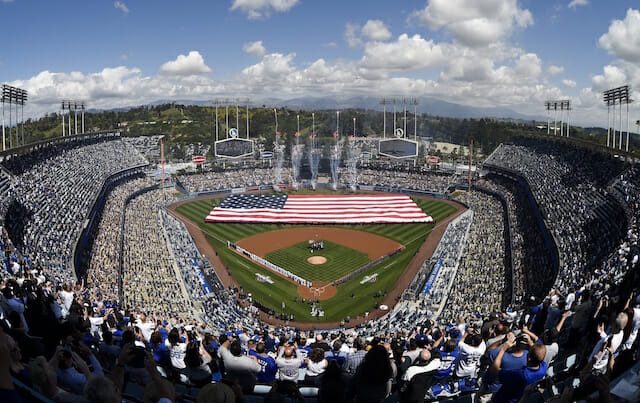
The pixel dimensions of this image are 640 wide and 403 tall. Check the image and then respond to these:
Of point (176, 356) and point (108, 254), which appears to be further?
point (108, 254)

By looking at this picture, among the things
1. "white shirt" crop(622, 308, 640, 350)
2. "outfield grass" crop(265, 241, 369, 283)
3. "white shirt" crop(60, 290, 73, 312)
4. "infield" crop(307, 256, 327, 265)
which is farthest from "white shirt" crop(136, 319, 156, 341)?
"infield" crop(307, 256, 327, 265)

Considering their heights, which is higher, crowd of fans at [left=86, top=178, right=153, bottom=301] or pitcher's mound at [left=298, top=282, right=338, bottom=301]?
crowd of fans at [left=86, top=178, right=153, bottom=301]

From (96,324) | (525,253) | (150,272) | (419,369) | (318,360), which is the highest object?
(419,369)

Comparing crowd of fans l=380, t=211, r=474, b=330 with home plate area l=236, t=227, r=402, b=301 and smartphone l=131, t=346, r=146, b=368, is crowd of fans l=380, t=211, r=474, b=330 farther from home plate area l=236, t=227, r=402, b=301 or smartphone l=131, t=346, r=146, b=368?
smartphone l=131, t=346, r=146, b=368

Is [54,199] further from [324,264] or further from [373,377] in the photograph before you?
[373,377]

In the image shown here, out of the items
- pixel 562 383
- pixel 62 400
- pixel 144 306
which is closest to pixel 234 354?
pixel 62 400

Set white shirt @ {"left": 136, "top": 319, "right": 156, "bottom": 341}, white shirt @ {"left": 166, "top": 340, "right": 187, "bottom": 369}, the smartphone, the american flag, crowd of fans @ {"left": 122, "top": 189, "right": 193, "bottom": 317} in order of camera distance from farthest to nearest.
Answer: the american flag, crowd of fans @ {"left": 122, "top": 189, "right": 193, "bottom": 317}, white shirt @ {"left": 136, "top": 319, "right": 156, "bottom": 341}, white shirt @ {"left": 166, "top": 340, "right": 187, "bottom": 369}, the smartphone

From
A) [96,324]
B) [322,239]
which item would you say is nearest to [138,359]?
[96,324]
